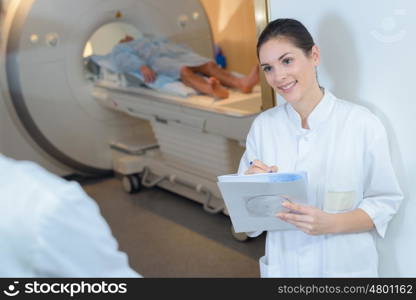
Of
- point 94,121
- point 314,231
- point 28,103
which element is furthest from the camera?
point 94,121

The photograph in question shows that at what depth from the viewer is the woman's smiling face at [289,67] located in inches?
55.1

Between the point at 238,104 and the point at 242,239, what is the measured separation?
2.47ft

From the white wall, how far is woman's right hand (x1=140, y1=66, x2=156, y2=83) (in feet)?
6.60

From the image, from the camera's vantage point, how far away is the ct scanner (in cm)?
330

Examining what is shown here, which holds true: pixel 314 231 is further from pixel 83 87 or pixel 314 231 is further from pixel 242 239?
pixel 83 87

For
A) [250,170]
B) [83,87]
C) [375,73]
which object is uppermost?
[375,73]

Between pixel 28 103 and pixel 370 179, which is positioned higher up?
pixel 370 179

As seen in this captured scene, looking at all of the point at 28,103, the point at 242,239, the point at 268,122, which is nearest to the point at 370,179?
the point at 268,122

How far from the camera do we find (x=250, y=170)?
141 cm

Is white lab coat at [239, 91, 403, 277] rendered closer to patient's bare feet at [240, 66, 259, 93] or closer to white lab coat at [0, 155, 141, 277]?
white lab coat at [0, 155, 141, 277]

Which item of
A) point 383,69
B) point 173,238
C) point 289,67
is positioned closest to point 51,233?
point 289,67

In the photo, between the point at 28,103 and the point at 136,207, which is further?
the point at 28,103

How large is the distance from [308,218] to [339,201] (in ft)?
0.46

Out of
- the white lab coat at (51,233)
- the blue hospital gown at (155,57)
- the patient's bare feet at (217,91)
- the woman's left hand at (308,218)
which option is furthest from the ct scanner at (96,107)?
the white lab coat at (51,233)
